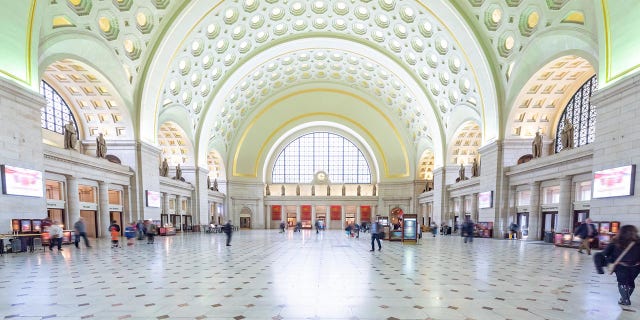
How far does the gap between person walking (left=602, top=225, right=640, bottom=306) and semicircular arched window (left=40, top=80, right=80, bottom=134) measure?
26.9 m

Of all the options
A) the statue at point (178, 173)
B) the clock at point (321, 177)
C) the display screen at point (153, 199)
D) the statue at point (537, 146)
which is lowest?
the display screen at point (153, 199)

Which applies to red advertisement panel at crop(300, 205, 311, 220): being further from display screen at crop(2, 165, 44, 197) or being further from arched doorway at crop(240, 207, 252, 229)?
display screen at crop(2, 165, 44, 197)

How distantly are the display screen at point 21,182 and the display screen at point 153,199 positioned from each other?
30.5ft

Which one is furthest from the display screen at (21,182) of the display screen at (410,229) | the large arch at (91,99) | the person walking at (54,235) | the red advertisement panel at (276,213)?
the red advertisement panel at (276,213)

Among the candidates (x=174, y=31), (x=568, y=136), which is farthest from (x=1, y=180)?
(x=568, y=136)

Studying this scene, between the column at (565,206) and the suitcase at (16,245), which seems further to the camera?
the column at (565,206)

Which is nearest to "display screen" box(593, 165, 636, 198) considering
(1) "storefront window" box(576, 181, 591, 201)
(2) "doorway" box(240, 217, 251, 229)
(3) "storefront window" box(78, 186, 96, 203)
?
(1) "storefront window" box(576, 181, 591, 201)

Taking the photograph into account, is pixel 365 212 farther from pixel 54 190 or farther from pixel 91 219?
pixel 54 190

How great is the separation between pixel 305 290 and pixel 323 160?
41078mm

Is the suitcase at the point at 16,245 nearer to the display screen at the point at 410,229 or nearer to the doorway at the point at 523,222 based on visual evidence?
the display screen at the point at 410,229

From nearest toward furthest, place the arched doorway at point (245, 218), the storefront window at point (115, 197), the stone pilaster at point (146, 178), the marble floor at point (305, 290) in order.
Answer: the marble floor at point (305, 290), the storefront window at point (115, 197), the stone pilaster at point (146, 178), the arched doorway at point (245, 218)

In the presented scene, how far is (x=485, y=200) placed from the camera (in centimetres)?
2403

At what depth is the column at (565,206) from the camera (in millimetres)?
17719

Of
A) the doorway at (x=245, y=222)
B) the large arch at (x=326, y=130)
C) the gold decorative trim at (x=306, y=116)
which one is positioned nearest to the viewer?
the gold decorative trim at (x=306, y=116)
